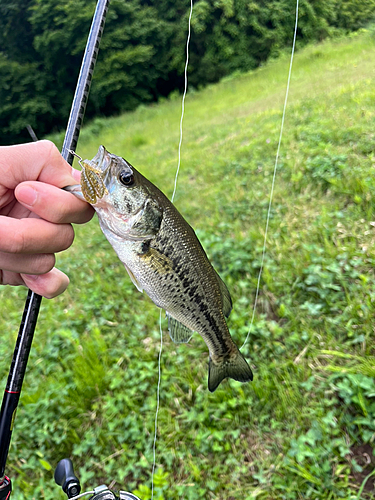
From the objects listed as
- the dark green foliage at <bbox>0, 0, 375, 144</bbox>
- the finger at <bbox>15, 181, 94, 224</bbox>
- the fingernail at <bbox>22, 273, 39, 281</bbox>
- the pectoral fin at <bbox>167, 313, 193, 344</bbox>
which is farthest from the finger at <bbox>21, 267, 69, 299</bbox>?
the dark green foliage at <bbox>0, 0, 375, 144</bbox>

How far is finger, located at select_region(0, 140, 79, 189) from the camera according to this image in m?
1.13

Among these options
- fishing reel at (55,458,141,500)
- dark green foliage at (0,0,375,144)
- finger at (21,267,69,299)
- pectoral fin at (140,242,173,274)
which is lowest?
dark green foliage at (0,0,375,144)

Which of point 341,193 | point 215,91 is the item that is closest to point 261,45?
point 215,91

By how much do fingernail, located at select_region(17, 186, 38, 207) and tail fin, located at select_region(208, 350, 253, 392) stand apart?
0.91 m

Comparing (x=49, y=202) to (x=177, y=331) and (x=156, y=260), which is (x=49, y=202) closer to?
(x=156, y=260)

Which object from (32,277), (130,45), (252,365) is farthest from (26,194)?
(130,45)

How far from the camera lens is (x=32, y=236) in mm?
1127

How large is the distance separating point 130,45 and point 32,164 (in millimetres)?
24925

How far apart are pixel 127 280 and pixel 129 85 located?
22.1 meters

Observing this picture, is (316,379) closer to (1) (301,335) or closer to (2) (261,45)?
(1) (301,335)

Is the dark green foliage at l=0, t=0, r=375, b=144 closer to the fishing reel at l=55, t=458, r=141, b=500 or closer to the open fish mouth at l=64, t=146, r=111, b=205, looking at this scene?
the open fish mouth at l=64, t=146, r=111, b=205

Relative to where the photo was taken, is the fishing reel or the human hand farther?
the fishing reel

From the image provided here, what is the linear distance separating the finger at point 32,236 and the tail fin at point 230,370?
77 cm

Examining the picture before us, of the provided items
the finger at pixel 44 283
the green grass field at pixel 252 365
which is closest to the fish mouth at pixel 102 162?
the finger at pixel 44 283
